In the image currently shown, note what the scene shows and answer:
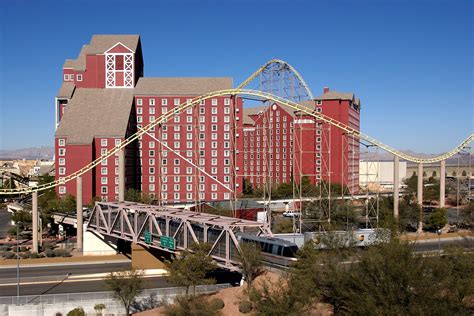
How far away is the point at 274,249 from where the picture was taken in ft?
101

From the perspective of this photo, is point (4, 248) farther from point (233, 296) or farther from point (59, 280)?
point (233, 296)

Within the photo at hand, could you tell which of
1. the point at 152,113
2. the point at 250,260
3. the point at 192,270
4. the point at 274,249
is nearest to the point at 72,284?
the point at 192,270

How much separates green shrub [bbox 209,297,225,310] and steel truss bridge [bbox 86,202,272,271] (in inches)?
98.0

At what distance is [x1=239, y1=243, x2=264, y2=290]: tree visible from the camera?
28453 mm

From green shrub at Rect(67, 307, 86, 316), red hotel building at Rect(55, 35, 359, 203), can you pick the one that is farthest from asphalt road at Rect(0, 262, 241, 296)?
red hotel building at Rect(55, 35, 359, 203)

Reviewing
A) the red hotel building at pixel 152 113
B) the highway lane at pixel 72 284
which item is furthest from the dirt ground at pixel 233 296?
the red hotel building at pixel 152 113

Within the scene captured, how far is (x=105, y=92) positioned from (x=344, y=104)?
40600 millimetres

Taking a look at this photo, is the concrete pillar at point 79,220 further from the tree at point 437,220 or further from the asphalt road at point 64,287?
the tree at point 437,220

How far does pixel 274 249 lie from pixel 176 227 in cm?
1010

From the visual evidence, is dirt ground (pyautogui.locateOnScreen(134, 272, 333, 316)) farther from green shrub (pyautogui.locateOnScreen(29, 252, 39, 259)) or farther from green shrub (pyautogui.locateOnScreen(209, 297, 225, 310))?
green shrub (pyautogui.locateOnScreen(29, 252, 39, 259))

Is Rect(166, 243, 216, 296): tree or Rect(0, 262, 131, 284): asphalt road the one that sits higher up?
Rect(166, 243, 216, 296): tree

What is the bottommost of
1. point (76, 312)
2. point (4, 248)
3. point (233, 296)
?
point (76, 312)

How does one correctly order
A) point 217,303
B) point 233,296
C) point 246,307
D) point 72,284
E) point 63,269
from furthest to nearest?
point 63,269 → point 72,284 → point 233,296 → point 217,303 → point 246,307

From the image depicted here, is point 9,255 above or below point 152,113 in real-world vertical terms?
below
